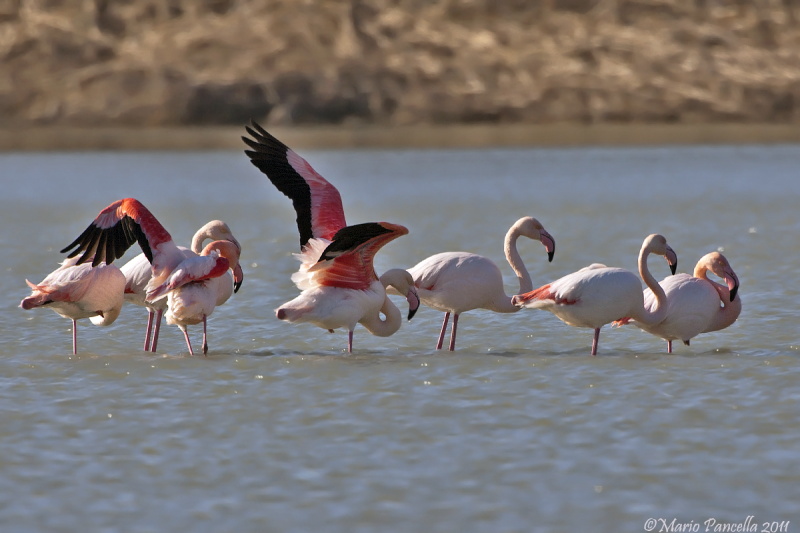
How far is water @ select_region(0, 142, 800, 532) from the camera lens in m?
5.21

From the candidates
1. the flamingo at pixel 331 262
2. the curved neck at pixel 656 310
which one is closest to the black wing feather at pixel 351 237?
the flamingo at pixel 331 262

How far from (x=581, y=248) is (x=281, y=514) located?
1024 cm

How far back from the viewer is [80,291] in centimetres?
856

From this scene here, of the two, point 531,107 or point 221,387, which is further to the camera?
point 531,107

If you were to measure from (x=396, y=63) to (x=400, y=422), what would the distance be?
57.7m

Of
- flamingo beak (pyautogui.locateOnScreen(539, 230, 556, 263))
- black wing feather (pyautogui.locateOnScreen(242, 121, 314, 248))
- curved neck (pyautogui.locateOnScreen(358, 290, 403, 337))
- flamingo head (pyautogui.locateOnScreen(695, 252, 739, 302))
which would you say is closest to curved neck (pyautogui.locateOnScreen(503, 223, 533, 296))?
flamingo beak (pyautogui.locateOnScreen(539, 230, 556, 263))

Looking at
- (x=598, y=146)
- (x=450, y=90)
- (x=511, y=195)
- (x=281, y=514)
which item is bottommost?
(x=281, y=514)

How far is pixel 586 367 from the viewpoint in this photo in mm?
8016

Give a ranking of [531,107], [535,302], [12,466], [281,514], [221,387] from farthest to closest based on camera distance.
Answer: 1. [531,107]
2. [535,302]
3. [221,387]
4. [12,466]
5. [281,514]

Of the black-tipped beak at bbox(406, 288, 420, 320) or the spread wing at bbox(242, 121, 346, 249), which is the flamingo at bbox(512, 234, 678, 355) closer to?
the black-tipped beak at bbox(406, 288, 420, 320)

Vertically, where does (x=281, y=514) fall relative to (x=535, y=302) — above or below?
below

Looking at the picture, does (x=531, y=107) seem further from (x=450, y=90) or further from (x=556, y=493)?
(x=556, y=493)

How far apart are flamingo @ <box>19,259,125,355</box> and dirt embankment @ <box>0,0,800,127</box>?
164 feet

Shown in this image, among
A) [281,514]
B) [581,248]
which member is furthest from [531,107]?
[281,514]
